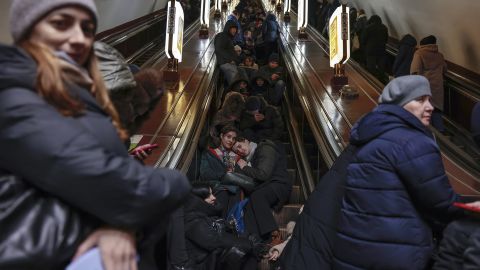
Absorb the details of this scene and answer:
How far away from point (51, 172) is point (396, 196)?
5.17ft

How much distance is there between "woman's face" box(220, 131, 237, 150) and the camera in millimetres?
4820

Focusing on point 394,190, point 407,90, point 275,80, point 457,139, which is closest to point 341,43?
point 457,139

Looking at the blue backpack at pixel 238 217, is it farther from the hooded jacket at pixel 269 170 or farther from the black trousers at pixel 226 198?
the hooded jacket at pixel 269 170

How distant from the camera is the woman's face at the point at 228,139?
4.82m

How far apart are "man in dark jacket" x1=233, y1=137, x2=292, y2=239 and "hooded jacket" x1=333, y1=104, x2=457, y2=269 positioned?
1974 millimetres

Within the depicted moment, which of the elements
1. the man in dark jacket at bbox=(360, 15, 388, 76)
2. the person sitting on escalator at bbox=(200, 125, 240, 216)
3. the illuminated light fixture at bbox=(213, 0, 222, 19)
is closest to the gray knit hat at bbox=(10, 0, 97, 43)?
the person sitting on escalator at bbox=(200, 125, 240, 216)

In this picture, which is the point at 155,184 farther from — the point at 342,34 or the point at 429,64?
the point at 429,64

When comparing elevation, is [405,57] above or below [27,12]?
below

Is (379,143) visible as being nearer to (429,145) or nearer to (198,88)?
(429,145)

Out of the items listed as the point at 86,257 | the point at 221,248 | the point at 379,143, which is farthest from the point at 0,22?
the point at 86,257

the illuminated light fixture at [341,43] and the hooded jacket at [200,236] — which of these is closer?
the hooded jacket at [200,236]

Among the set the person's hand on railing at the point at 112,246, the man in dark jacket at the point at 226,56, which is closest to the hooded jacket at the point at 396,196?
the person's hand on railing at the point at 112,246

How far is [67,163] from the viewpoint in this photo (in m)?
1.03

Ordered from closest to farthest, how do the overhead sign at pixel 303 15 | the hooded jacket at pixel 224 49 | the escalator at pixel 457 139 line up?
the escalator at pixel 457 139, the hooded jacket at pixel 224 49, the overhead sign at pixel 303 15
